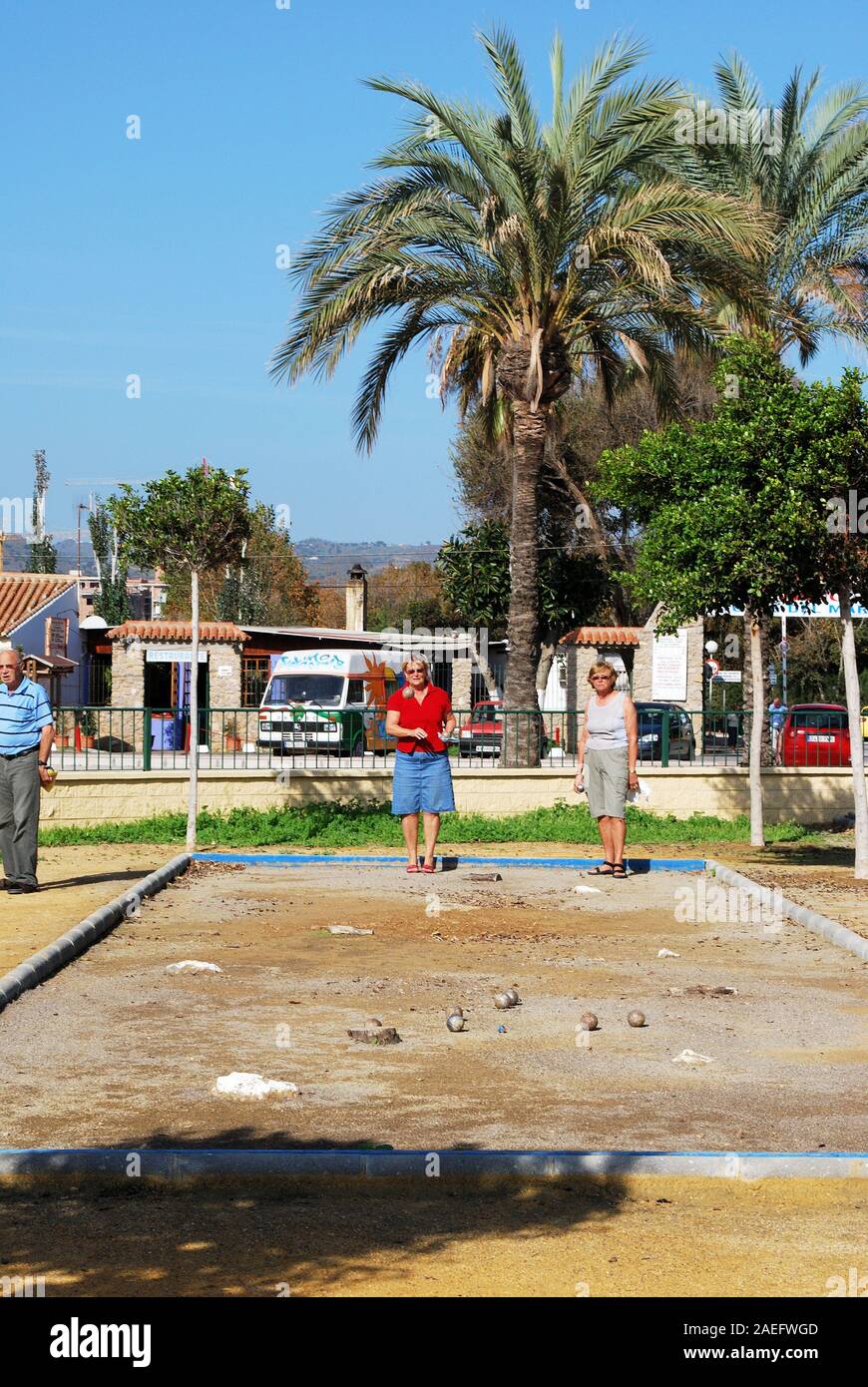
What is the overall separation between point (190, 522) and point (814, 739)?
9.00 meters

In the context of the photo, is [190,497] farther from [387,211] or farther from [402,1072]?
[402,1072]

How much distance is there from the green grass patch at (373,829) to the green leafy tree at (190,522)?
32.7 inches

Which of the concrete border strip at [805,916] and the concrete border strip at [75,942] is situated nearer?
the concrete border strip at [75,942]

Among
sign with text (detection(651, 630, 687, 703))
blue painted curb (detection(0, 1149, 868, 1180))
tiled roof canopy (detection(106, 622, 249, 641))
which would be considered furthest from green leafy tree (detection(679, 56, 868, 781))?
blue painted curb (detection(0, 1149, 868, 1180))

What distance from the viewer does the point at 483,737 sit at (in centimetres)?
2172

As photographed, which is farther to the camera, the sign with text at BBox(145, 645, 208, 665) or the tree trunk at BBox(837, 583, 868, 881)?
the sign with text at BBox(145, 645, 208, 665)

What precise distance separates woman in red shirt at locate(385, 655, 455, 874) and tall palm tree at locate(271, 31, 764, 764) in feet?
23.6

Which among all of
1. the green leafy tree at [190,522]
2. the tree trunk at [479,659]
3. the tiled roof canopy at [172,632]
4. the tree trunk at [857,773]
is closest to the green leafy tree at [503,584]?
the tree trunk at [479,659]

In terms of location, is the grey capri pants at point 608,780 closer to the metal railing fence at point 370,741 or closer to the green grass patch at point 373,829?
the green grass patch at point 373,829

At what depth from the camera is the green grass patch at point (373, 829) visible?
60.4 ft

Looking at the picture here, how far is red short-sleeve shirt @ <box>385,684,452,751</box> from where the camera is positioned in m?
14.5

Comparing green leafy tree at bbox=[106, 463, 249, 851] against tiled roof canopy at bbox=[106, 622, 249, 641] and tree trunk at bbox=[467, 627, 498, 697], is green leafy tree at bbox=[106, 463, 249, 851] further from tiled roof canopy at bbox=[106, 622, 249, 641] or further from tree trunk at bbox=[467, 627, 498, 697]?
tree trunk at bbox=[467, 627, 498, 697]

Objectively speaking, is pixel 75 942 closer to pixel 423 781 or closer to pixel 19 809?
pixel 19 809
